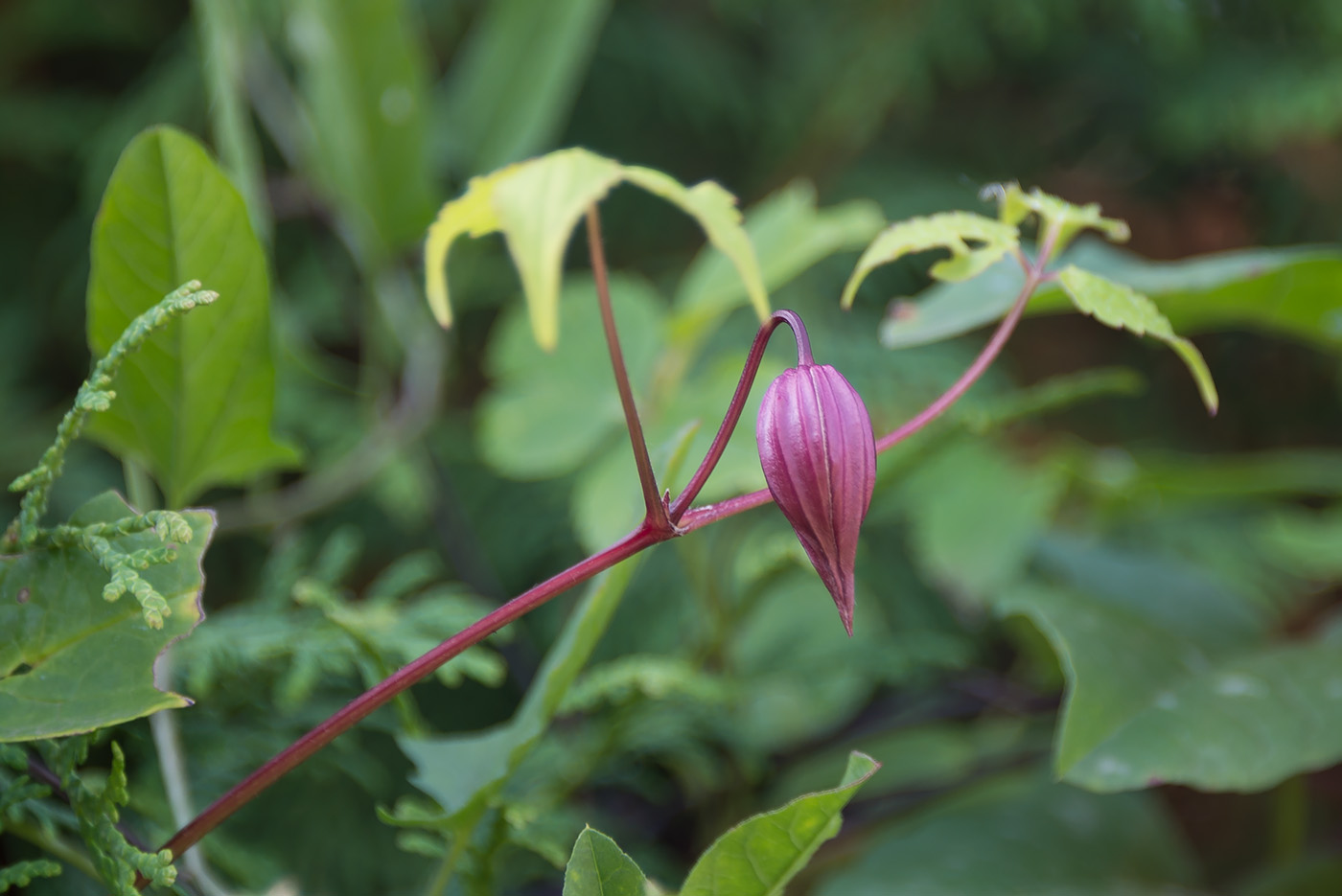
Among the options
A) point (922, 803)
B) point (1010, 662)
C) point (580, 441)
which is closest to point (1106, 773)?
point (922, 803)

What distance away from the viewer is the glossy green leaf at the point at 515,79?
2.09 ft

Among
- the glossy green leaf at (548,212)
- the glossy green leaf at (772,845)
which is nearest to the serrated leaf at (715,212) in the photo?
the glossy green leaf at (548,212)

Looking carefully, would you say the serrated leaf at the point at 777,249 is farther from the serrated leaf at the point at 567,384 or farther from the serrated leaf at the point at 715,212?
the serrated leaf at the point at 715,212

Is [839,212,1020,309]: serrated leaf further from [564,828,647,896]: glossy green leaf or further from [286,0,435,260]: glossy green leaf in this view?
[286,0,435,260]: glossy green leaf

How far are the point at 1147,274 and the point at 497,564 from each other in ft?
1.89

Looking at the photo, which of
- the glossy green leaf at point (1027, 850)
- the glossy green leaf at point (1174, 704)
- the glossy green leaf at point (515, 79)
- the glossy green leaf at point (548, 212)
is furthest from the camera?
the glossy green leaf at point (515, 79)

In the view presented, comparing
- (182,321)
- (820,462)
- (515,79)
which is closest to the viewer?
Result: (820,462)

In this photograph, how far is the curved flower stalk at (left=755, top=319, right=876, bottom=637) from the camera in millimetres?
203

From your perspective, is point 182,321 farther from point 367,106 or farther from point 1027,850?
point 1027,850

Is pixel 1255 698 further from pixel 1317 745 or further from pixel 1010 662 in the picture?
pixel 1010 662

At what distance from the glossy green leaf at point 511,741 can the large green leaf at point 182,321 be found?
13cm

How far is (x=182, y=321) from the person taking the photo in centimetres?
31

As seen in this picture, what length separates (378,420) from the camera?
0.70 m

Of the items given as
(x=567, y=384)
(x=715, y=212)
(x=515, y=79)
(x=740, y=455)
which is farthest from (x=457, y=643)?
(x=515, y=79)
